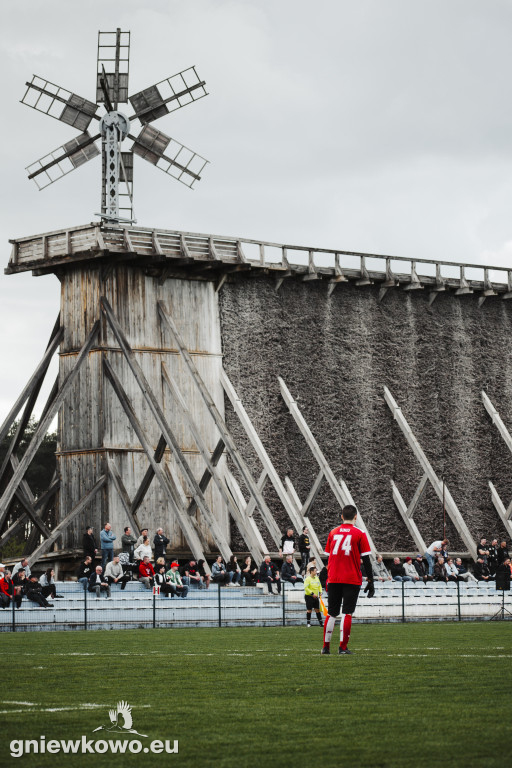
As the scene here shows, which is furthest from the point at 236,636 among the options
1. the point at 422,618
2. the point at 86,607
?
the point at 422,618

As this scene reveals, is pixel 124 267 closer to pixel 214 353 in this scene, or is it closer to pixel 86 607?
pixel 214 353

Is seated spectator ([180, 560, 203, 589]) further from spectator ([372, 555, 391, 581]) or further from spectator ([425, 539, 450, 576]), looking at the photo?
spectator ([425, 539, 450, 576])

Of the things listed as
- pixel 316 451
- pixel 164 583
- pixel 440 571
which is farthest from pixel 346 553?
pixel 316 451

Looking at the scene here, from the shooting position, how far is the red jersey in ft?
44.2

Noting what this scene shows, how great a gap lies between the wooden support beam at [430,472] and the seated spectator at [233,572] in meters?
10.8

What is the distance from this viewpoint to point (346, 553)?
13531 mm

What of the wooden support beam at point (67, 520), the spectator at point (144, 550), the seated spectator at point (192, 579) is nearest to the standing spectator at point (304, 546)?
the seated spectator at point (192, 579)

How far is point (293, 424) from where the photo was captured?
134ft

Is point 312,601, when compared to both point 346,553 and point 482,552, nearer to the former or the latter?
point 346,553

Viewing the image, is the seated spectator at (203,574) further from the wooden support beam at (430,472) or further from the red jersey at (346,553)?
the red jersey at (346,553)

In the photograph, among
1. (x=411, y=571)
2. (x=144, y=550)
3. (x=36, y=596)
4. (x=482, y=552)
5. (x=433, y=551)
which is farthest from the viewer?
(x=482, y=552)

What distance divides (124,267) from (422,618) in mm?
15314

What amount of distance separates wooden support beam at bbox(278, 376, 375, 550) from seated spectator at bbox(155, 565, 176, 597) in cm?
1020

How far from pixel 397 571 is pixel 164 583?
12.1m
